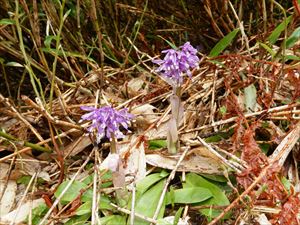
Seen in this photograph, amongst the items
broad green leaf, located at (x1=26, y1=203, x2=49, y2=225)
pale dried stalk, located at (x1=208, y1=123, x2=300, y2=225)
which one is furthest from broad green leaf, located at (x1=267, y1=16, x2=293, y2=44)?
broad green leaf, located at (x1=26, y1=203, x2=49, y2=225)

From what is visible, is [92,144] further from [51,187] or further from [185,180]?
[185,180]

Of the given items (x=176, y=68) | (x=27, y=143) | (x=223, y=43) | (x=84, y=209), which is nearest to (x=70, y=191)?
(x=84, y=209)

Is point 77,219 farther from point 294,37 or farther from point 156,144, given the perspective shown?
point 294,37

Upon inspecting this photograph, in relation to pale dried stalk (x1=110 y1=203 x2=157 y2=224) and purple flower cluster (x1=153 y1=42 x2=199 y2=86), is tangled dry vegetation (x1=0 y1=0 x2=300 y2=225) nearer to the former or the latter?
pale dried stalk (x1=110 y1=203 x2=157 y2=224)

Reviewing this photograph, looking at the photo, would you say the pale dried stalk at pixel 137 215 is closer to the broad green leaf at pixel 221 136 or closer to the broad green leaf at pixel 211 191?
the broad green leaf at pixel 211 191

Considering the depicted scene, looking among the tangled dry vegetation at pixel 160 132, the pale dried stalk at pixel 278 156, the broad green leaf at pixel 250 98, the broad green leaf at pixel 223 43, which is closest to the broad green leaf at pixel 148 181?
the tangled dry vegetation at pixel 160 132

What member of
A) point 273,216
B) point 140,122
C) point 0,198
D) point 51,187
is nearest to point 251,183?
point 273,216
